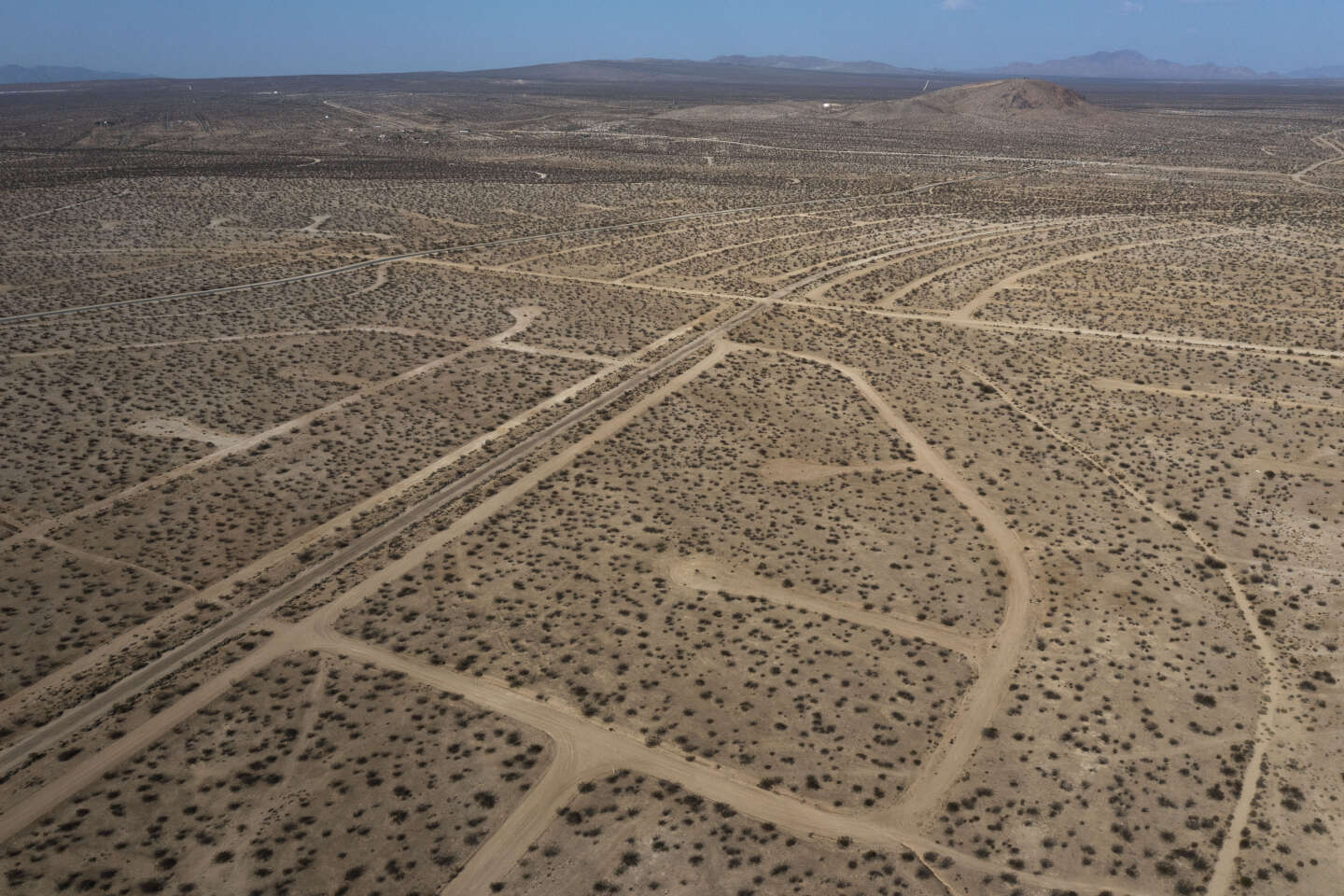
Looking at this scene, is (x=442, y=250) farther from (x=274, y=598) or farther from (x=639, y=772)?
(x=639, y=772)

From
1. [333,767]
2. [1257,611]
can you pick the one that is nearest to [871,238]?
[1257,611]

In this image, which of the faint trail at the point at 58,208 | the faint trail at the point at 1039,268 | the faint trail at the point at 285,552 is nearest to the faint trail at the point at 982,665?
the faint trail at the point at 285,552

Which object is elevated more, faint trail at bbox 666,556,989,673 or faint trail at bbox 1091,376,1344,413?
faint trail at bbox 1091,376,1344,413

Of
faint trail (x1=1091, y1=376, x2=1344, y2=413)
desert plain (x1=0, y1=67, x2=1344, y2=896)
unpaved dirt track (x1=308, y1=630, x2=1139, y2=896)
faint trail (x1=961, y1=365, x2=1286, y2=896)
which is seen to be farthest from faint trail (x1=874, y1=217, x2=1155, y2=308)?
unpaved dirt track (x1=308, y1=630, x2=1139, y2=896)

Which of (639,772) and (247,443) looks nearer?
(639,772)

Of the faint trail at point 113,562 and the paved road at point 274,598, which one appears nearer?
the paved road at point 274,598

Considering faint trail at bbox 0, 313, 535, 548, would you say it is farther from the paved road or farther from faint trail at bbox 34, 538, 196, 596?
the paved road

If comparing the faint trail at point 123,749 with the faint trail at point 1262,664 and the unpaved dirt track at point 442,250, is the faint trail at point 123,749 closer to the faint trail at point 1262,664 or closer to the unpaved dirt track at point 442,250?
the faint trail at point 1262,664

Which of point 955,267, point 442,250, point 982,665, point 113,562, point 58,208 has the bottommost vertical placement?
point 982,665

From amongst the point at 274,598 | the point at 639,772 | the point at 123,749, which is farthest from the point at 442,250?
the point at 639,772
